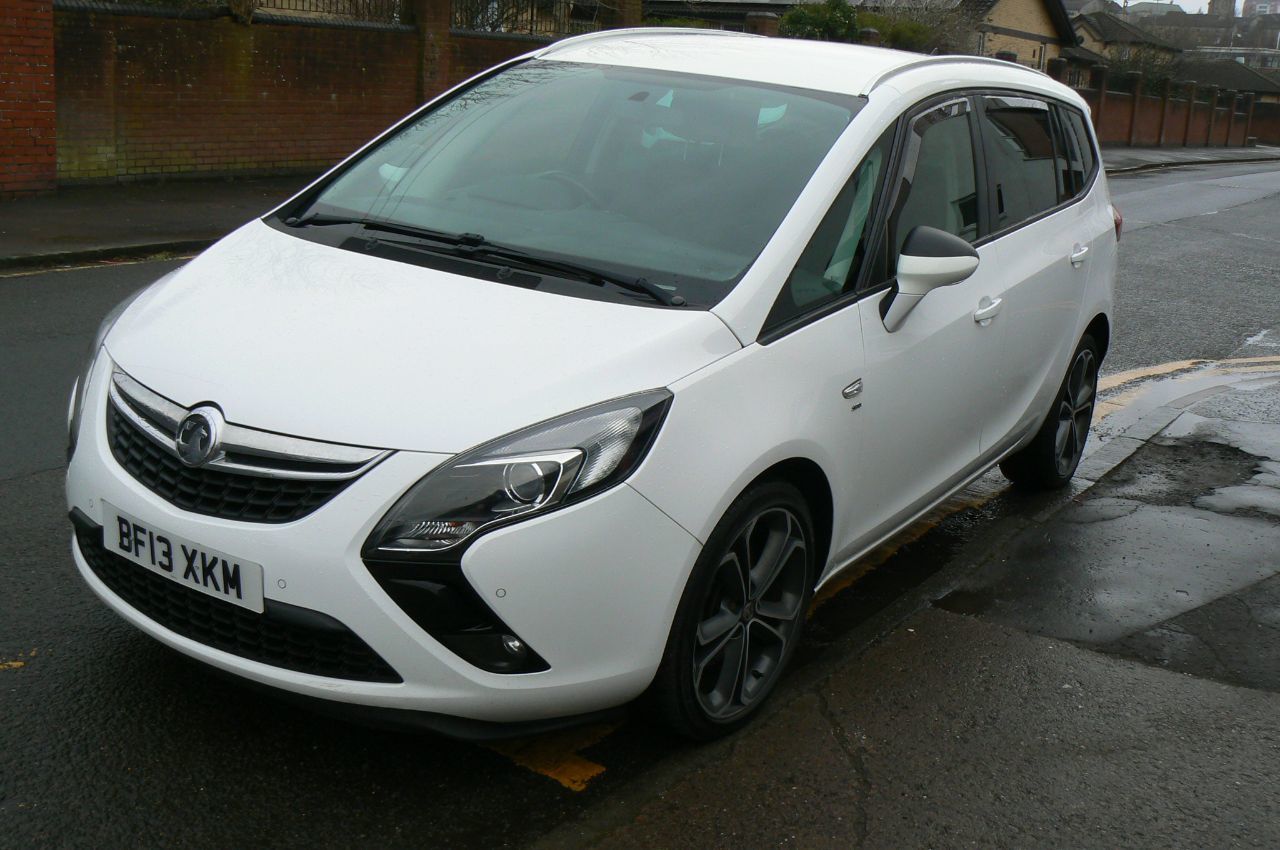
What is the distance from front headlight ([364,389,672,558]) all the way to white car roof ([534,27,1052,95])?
1.75 meters

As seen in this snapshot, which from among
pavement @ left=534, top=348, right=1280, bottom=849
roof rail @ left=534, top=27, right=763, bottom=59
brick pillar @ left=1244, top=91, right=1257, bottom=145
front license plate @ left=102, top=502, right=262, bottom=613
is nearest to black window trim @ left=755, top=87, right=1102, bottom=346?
roof rail @ left=534, top=27, right=763, bottom=59

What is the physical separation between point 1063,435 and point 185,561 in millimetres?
4173

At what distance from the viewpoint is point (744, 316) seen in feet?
11.5

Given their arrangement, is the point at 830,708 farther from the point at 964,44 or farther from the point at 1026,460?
the point at 964,44

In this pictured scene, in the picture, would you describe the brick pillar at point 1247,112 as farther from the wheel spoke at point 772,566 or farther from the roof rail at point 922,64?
the wheel spoke at point 772,566

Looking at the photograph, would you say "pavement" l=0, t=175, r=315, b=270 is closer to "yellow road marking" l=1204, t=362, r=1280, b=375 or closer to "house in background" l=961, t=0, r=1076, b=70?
"yellow road marking" l=1204, t=362, r=1280, b=375

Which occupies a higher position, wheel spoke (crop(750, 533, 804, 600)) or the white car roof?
the white car roof

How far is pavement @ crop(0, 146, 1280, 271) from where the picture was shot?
10.8 m

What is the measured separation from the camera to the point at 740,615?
3564 millimetres

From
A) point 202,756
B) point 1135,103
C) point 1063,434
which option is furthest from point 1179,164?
point 202,756

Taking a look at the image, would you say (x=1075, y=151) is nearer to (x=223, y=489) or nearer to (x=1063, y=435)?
(x=1063, y=435)

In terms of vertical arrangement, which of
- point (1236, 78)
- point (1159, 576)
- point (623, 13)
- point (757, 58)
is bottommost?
point (1159, 576)

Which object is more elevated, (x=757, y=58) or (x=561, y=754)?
(x=757, y=58)

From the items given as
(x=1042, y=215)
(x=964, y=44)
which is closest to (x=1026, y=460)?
(x=1042, y=215)
